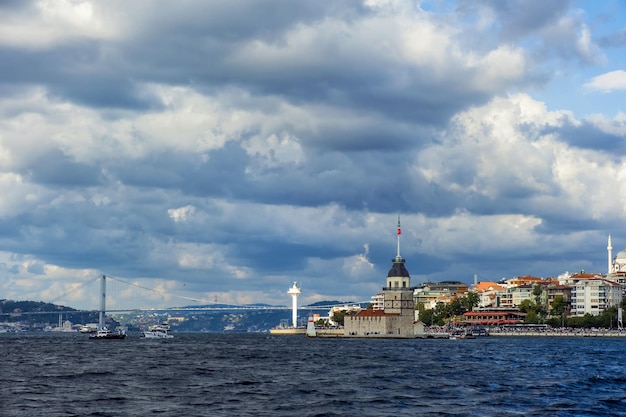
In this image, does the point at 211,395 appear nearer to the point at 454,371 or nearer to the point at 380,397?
the point at 380,397

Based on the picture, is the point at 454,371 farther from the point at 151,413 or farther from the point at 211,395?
the point at 151,413

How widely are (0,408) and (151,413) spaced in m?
8.70

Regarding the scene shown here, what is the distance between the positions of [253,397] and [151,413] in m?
10.2

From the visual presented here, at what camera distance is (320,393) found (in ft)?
204

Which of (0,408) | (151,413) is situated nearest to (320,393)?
(151,413)

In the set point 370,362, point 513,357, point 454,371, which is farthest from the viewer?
point 513,357

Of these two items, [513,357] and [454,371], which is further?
[513,357]

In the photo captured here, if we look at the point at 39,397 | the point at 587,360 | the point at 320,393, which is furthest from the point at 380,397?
the point at 587,360

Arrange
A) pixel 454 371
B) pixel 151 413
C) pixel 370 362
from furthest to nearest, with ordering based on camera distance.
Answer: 1. pixel 370 362
2. pixel 454 371
3. pixel 151 413

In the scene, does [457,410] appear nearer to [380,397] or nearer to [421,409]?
[421,409]

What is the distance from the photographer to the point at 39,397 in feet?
192

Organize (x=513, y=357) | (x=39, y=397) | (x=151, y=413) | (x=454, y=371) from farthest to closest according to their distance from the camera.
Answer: (x=513, y=357)
(x=454, y=371)
(x=39, y=397)
(x=151, y=413)

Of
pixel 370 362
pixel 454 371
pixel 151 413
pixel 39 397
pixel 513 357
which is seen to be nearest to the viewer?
pixel 151 413

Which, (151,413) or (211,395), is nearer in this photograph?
(151,413)
